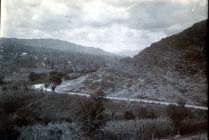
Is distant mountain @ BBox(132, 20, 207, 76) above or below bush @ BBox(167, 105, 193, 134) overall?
above

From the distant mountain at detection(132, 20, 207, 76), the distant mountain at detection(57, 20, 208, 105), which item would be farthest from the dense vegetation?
the distant mountain at detection(132, 20, 207, 76)

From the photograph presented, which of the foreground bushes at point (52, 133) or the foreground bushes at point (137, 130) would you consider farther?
the foreground bushes at point (52, 133)

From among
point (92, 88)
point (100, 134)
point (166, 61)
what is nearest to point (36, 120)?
point (100, 134)

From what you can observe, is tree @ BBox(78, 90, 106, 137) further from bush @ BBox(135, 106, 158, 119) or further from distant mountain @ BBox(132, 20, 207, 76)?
distant mountain @ BBox(132, 20, 207, 76)

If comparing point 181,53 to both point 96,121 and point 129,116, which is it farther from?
point 96,121

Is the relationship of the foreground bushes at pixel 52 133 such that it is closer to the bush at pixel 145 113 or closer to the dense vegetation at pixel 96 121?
the dense vegetation at pixel 96 121

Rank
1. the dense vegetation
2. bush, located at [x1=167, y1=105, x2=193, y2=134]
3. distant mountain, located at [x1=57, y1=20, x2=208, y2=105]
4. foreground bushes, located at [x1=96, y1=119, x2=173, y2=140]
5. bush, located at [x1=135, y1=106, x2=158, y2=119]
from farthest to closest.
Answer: distant mountain, located at [x1=57, y1=20, x2=208, y2=105]
bush, located at [x1=135, y1=106, x2=158, y2=119]
bush, located at [x1=167, y1=105, x2=193, y2=134]
foreground bushes, located at [x1=96, y1=119, x2=173, y2=140]
the dense vegetation

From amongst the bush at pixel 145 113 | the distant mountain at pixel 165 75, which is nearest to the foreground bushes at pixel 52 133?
the bush at pixel 145 113

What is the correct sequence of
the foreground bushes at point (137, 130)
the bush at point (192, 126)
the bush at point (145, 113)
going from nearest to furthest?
the foreground bushes at point (137, 130), the bush at point (192, 126), the bush at point (145, 113)

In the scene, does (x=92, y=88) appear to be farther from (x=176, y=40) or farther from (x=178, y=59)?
(x=176, y=40)
